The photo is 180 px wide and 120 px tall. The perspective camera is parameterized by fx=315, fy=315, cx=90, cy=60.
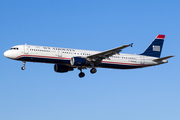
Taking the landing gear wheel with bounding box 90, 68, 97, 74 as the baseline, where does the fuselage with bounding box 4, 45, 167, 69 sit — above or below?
above

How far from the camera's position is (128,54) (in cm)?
5472

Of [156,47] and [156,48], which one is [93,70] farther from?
[156,47]

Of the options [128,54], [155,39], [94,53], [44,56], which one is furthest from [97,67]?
[155,39]

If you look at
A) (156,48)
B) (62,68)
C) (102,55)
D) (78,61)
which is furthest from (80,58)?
(156,48)

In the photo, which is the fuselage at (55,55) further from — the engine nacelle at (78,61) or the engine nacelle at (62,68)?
the engine nacelle at (62,68)

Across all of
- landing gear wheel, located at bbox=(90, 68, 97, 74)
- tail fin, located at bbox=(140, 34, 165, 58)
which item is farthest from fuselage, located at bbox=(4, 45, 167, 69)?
tail fin, located at bbox=(140, 34, 165, 58)

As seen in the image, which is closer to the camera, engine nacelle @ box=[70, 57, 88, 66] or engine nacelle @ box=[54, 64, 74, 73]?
engine nacelle @ box=[70, 57, 88, 66]

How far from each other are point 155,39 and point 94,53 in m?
14.2

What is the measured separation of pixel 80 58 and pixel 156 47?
54.6ft

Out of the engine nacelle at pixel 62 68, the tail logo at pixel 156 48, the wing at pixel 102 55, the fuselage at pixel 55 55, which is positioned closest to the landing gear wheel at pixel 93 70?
the fuselage at pixel 55 55

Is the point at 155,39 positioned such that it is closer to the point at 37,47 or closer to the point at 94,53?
the point at 94,53

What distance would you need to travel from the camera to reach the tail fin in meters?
57.2

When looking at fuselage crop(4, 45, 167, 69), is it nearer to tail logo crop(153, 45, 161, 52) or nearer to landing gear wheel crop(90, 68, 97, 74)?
landing gear wheel crop(90, 68, 97, 74)

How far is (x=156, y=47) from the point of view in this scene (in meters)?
58.2
